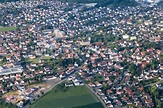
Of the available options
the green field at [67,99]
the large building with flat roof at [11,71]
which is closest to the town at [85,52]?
the large building with flat roof at [11,71]

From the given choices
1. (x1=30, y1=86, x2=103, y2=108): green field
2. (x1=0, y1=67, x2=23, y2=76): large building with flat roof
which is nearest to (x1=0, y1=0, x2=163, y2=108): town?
(x1=0, y1=67, x2=23, y2=76): large building with flat roof

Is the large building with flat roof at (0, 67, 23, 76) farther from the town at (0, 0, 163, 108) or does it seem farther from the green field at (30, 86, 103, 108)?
the green field at (30, 86, 103, 108)

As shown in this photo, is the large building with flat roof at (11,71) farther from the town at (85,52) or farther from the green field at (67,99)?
the green field at (67,99)

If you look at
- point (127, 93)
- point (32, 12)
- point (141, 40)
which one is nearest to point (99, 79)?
point (127, 93)

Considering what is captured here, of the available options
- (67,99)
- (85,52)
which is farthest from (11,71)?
(85,52)

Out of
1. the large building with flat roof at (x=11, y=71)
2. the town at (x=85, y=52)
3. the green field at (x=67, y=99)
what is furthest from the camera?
the large building with flat roof at (x=11, y=71)
